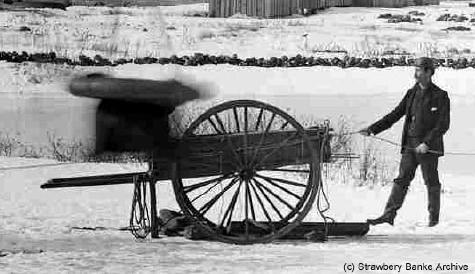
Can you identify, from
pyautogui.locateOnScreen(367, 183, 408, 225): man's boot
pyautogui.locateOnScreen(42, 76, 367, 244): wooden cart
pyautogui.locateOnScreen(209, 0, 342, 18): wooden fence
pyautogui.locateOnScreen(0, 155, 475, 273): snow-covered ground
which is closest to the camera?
pyautogui.locateOnScreen(0, 155, 475, 273): snow-covered ground

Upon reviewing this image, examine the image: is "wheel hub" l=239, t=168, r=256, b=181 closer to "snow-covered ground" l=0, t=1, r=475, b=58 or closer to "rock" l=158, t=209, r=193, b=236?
"rock" l=158, t=209, r=193, b=236

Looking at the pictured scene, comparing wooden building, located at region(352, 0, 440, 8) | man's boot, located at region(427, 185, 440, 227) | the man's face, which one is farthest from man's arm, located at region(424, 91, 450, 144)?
wooden building, located at region(352, 0, 440, 8)

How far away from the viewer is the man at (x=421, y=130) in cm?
599

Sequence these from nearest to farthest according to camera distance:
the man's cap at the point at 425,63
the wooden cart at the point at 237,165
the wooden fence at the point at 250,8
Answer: the wooden cart at the point at 237,165 < the man's cap at the point at 425,63 < the wooden fence at the point at 250,8

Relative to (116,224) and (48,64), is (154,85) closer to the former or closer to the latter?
(116,224)

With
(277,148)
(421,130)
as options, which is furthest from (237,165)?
(421,130)

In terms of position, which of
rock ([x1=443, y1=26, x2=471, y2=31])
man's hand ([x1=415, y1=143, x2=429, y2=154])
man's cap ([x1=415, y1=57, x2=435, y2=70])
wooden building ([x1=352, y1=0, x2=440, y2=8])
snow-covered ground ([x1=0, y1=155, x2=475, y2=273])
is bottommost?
snow-covered ground ([x1=0, y1=155, x2=475, y2=273])

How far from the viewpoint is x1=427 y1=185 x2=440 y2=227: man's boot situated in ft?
20.5

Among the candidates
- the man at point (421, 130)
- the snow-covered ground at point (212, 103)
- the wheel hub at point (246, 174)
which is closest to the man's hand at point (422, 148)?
the man at point (421, 130)

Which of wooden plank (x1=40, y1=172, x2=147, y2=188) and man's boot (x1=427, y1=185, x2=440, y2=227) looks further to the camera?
man's boot (x1=427, y1=185, x2=440, y2=227)

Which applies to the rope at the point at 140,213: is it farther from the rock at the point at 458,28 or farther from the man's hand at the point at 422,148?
the rock at the point at 458,28

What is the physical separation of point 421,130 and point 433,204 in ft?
1.96

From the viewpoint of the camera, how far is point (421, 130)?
604cm

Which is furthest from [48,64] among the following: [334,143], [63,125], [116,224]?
[116,224]
